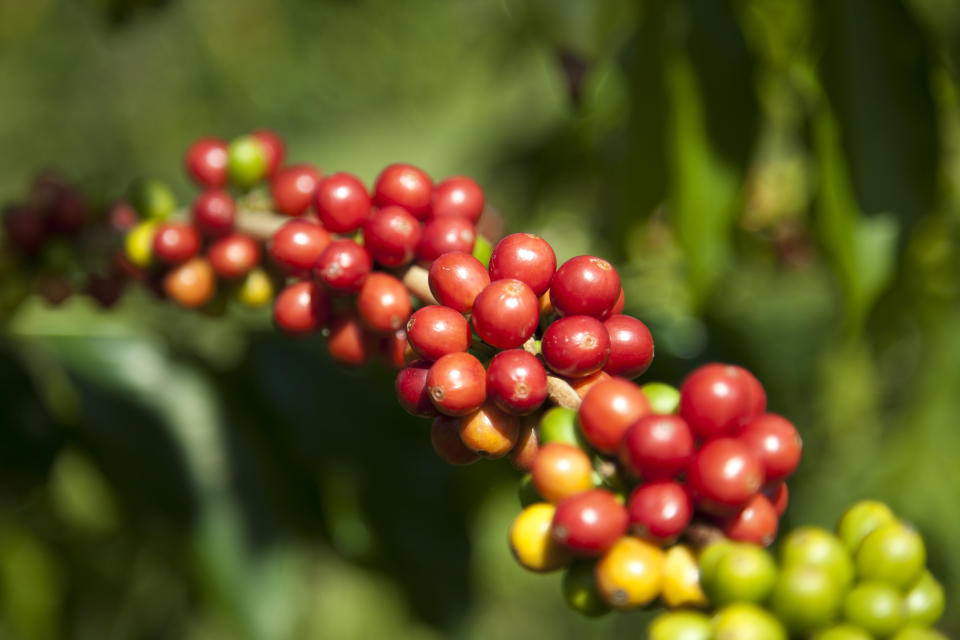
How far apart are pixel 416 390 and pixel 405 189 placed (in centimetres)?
39

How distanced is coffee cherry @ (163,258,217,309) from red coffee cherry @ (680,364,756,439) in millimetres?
1018

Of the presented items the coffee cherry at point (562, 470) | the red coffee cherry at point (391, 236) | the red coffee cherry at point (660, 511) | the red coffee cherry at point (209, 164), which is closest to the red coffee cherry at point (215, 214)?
the red coffee cherry at point (209, 164)

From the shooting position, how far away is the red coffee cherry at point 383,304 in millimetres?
1258

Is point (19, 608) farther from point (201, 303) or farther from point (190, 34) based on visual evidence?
point (190, 34)

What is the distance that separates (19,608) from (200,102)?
318 inches

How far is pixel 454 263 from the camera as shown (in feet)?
3.63

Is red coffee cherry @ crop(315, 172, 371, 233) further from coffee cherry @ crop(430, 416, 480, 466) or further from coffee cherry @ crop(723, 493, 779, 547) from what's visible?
coffee cherry @ crop(723, 493, 779, 547)

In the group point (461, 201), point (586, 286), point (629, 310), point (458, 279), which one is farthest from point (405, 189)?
point (629, 310)

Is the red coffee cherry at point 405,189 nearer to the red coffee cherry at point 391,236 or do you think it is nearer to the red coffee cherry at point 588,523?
the red coffee cherry at point 391,236

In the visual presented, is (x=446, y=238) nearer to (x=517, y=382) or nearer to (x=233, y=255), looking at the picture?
(x=517, y=382)

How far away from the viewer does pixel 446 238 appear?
129 cm

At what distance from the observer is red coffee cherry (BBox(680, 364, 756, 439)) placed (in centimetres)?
93

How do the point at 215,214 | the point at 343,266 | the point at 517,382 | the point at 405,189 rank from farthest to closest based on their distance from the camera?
the point at 215,214
the point at 405,189
the point at 343,266
the point at 517,382

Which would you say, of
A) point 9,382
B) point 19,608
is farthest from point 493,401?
point 19,608
